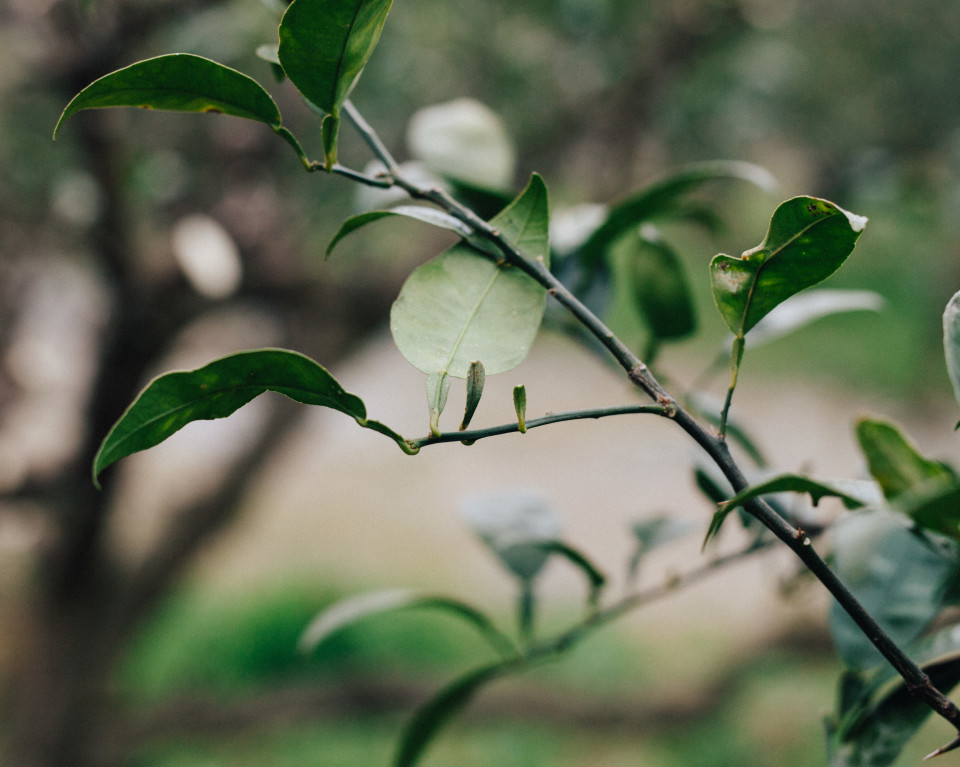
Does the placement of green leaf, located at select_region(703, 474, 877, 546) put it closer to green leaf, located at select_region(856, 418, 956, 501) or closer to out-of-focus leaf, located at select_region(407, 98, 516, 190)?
green leaf, located at select_region(856, 418, 956, 501)

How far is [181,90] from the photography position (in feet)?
0.74

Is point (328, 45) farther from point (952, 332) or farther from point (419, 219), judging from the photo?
point (952, 332)

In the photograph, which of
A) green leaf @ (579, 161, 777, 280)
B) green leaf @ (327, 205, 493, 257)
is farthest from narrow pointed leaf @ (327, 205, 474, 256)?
green leaf @ (579, 161, 777, 280)

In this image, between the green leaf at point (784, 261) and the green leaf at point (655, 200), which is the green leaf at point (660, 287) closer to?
the green leaf at point (655, 200)

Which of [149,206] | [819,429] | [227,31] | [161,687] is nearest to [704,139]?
[227,31]

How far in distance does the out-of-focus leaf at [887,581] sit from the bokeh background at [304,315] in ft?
0.35

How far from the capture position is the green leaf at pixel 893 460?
8.8 inches

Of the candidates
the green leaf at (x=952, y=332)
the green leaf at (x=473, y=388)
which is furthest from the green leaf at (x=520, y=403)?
the green leaf at (x=952, y=332)

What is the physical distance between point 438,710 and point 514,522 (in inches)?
3.7

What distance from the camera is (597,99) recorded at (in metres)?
1.19

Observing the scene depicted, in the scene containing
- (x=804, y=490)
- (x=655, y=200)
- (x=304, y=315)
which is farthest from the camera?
(x=304, y=315)

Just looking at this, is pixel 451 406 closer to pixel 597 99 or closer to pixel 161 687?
pixel 161 687

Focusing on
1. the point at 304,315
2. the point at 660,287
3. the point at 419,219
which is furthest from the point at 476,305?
the point at 304,315

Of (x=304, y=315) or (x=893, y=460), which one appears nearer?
(x=893, y=460)
